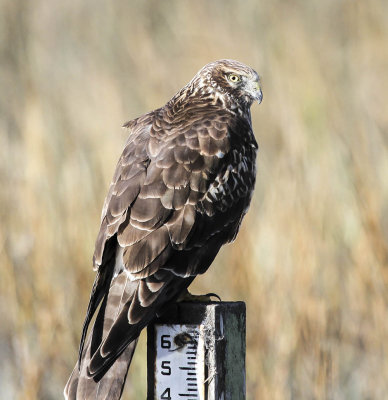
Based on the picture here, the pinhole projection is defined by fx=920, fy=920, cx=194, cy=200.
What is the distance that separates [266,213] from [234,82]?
2.30 ft

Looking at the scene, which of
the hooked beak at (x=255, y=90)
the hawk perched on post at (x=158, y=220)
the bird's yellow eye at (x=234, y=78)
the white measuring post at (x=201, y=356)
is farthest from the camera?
the bird's yellow eye at (x=234, y=78)

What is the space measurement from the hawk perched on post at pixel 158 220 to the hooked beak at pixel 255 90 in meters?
0.12

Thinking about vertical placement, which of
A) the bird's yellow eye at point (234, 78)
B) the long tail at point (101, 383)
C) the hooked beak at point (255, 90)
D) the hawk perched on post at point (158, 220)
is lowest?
the long tail at point (101, 383)

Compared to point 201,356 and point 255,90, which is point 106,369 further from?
point 255,90

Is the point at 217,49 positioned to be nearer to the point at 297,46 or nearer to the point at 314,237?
the point at 297,46

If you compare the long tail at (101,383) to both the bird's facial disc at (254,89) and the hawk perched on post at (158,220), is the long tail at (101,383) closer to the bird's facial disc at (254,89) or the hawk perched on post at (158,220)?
the hawk perched on post at (158,220)

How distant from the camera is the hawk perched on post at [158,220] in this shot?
2.91 m

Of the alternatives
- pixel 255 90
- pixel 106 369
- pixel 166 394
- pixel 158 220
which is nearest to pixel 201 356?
pixel 166 394

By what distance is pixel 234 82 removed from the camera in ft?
13.3

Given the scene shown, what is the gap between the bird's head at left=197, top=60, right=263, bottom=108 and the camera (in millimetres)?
3990

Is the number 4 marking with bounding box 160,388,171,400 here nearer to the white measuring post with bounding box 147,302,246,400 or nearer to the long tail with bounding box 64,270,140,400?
the white measuring post with bounding box 147,302,246,400

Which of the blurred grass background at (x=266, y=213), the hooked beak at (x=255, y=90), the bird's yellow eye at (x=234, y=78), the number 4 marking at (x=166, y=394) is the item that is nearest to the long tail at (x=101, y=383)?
the number 4 marking at (x=166, y=394)

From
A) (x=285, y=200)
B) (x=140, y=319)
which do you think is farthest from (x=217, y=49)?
(x=140, y=319)

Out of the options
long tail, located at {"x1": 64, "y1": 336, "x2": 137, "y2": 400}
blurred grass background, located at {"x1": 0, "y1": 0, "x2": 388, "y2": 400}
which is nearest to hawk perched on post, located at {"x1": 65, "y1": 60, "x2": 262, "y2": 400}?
long tail, located at {"x1": 64, "y1": 336, "x2": 137, "y2": 400}
